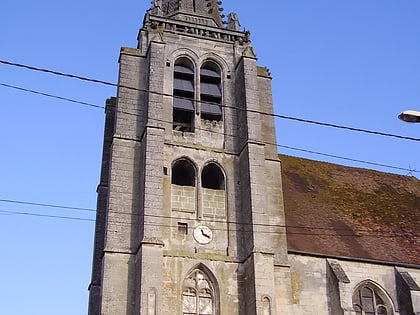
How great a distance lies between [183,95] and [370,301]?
10.3 meters

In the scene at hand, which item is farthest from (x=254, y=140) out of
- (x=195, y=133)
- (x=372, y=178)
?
(x=372, y=178)

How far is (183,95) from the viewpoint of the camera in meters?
24.6

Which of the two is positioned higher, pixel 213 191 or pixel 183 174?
pixel 183 174

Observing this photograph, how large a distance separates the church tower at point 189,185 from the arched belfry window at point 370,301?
288 cm

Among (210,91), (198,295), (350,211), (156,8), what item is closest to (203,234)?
(198,295)

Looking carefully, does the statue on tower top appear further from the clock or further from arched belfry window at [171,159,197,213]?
the clock

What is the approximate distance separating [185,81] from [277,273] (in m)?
8.52

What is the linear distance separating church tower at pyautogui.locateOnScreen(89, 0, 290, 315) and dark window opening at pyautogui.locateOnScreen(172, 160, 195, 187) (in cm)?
5

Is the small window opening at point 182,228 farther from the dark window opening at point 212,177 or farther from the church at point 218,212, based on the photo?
the dark window opening at point 212,177

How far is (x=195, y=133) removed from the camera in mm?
23422

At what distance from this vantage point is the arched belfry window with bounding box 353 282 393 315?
2181 cm

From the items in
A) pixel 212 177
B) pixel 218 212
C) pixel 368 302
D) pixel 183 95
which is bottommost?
pixel 368 302

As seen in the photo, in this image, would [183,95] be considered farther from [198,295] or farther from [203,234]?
[198,295]

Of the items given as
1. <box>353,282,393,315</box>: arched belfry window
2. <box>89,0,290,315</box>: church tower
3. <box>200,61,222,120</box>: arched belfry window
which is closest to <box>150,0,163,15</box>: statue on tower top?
<box>89,0,290,315</box>: church tower
